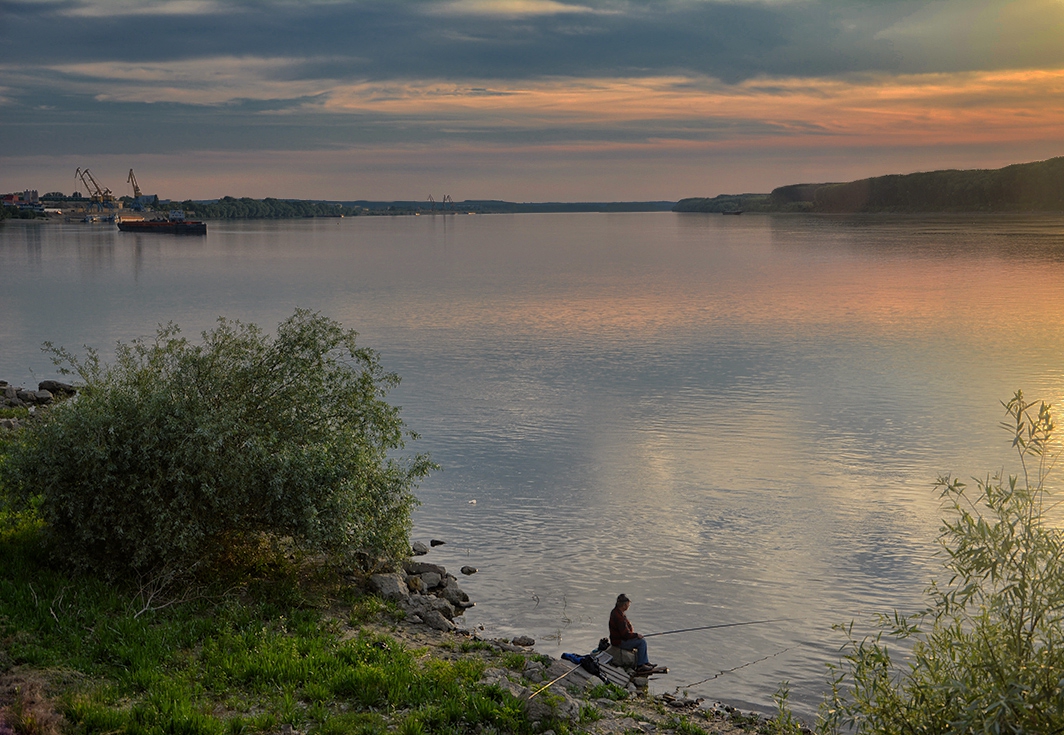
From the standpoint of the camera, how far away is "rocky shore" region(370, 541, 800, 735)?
1171 cm

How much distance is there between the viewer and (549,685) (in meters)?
12.1

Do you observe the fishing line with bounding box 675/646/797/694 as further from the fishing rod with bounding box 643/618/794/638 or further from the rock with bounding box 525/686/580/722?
the rock with bounding box 525/686/580/722

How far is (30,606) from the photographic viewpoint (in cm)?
1265

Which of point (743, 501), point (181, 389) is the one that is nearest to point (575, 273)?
point (743, 501)

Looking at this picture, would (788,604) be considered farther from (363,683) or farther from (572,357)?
(572,357)

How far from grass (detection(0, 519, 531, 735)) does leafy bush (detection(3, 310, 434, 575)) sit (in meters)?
0.95

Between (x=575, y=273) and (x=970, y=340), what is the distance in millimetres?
52937

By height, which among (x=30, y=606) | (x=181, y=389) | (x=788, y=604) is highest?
(x=181, y=389)

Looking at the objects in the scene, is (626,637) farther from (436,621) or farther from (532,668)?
(436,621)

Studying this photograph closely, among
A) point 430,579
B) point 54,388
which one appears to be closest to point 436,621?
point 430,579

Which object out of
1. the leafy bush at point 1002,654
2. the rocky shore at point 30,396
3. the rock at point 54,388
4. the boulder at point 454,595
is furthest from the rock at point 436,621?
the rock at point 54,388

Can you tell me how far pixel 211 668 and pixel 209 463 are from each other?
3.48m

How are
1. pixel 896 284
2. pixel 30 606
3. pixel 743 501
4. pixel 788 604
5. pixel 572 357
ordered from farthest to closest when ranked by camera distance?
pixel 896 284
pixel 572 357
pixel 743 501
pixel 788 604
pixel 30 606

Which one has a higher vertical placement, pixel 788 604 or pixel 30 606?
pixel 30 606
